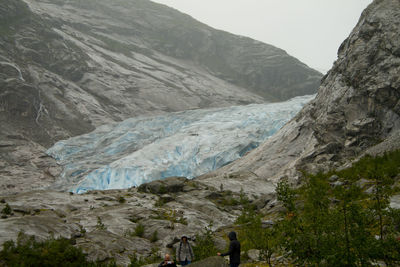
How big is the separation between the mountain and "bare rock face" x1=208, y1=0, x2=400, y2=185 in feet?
88.7

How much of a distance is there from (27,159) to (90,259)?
35090mm

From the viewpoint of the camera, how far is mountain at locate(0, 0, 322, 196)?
1998 inches

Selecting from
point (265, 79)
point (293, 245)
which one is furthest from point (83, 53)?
point (293, 245)

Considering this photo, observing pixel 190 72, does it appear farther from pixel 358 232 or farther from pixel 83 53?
pixel 358 232

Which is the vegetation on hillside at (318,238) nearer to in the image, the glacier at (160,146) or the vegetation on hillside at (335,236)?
the vegetation on hillside at (335,236)

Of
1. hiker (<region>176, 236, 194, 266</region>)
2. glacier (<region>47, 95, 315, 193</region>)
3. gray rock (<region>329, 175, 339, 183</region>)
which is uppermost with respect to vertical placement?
gray rock (<region>329, 175, 339, 183</region>)

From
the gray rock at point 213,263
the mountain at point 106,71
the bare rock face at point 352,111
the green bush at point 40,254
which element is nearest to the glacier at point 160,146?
the mountain at point 106,71

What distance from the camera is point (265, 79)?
323ft

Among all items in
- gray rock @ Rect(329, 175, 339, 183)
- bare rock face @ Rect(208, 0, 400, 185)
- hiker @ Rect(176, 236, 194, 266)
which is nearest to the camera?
hiker @ Rect(176, 236, 194, 266)

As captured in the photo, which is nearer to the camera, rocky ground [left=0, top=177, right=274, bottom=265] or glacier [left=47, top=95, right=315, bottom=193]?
rocky ground [left=0, top=177, right=274, bottom=265]

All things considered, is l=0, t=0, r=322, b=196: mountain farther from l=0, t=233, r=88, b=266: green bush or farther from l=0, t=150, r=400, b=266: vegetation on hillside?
l=0, t=150, r=400, b=266: vegetation on hillside

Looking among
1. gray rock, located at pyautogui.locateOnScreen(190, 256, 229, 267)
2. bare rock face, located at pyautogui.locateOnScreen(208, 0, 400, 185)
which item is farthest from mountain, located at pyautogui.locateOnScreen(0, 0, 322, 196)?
gray rock, located at pyautogui.locateOnScreen(190, 256, 229, 267)

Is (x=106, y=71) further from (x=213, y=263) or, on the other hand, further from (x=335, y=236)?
(x=335, y=236)

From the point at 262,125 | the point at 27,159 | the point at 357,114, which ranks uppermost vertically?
the point at 357,114
